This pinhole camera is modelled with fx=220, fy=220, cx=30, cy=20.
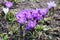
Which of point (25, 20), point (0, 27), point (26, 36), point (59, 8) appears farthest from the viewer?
point (59, 8)

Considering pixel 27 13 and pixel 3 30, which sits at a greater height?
pixel 27 13

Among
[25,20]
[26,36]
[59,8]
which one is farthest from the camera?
[59,8]

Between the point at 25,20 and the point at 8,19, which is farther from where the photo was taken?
the point at 8,19

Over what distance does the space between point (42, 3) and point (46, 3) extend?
0.05 meters

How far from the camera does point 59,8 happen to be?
2.71m

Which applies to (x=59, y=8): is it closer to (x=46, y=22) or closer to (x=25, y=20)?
(x=46, y=22)

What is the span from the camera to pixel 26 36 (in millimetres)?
A: 2172

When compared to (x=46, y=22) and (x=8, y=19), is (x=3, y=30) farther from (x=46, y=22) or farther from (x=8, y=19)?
(x=46, y=22)

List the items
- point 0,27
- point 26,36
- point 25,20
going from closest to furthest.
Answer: point 25,20
point 26,36
point 0,27

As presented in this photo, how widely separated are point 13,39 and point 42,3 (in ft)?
2.61

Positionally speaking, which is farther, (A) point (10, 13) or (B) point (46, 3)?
(B) point (46, 3)

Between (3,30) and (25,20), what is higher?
(25,20)

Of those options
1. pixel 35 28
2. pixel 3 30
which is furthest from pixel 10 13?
pixel 35 28

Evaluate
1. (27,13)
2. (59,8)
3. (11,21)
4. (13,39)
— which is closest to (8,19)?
(11,21)
